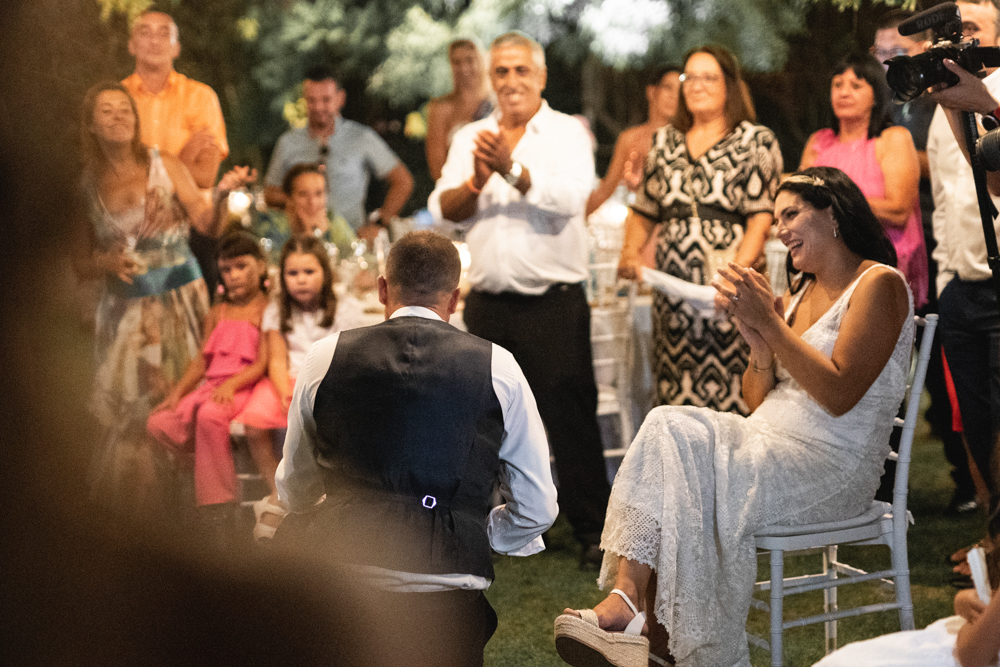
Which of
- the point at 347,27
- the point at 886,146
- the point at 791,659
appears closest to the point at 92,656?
the point at 791,659

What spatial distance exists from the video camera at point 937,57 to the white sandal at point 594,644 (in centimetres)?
137

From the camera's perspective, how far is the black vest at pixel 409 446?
165 cm

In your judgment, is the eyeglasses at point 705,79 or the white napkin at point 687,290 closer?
the white napkin at point 687,290

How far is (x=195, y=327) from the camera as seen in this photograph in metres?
3.69

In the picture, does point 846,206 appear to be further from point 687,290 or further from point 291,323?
point 291,323

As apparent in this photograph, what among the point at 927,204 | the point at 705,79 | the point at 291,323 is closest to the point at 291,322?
the point at 291,323

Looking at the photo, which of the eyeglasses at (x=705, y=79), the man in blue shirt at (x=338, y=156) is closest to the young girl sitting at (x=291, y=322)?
the man in blue shirt at (x=338, y=156)

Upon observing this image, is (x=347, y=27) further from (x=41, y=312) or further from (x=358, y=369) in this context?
(x=358, y=369)

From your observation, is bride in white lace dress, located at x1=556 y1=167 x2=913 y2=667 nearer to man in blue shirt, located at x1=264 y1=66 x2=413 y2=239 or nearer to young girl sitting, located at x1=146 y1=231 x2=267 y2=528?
young girl sitting, located at x1=146 y1=231 x2=267 y2=528

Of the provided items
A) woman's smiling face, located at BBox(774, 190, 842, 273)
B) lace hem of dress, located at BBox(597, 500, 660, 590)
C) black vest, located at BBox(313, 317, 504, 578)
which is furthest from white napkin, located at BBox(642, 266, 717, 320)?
black vest, located at BBox(313, 317, 504, 578)

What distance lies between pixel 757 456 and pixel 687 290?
3.31ft

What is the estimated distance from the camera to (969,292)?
3.06 m

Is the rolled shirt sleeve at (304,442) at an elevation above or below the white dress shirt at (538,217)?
below

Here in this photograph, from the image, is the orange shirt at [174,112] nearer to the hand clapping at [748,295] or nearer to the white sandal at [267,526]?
the white sandal at [267,526]
